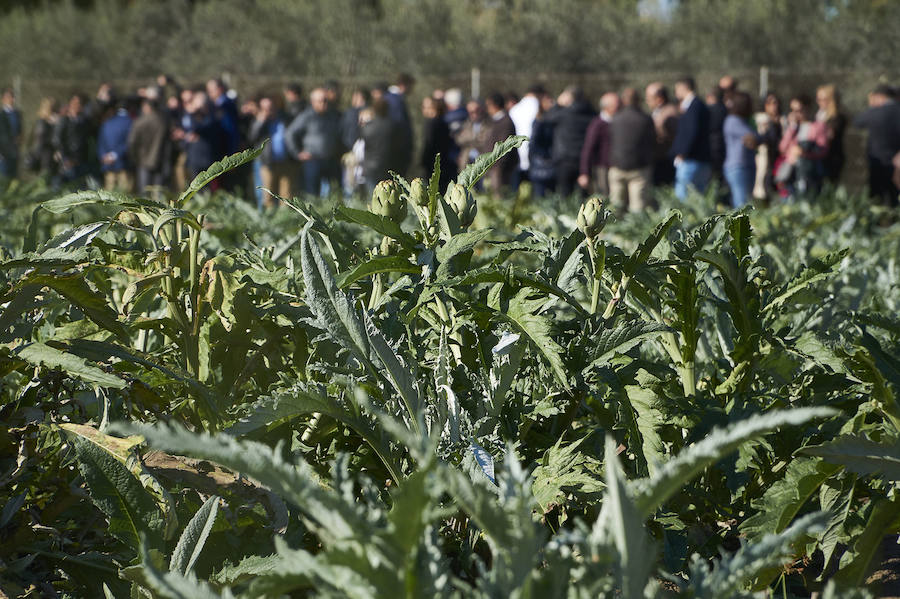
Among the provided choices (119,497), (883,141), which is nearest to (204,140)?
(883,141)

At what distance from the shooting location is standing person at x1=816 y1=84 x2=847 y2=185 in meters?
Result: 11.8

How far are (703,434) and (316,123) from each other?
38.5 feet

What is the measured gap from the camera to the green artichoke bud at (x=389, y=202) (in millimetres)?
2219

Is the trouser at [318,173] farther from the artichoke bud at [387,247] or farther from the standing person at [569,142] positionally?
the artichoke bud at [387,247]

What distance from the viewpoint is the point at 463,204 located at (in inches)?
85.4

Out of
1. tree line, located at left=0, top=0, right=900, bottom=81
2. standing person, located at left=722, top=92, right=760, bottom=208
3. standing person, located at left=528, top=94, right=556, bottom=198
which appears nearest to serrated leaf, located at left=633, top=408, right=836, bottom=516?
standing person, located at left=722, top=92, right=760, bottom=208

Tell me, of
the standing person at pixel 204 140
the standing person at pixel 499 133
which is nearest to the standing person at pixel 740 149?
the standing person at pixel 499 133

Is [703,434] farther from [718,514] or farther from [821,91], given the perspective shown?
[821,91]

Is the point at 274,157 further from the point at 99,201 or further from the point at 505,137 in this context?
the point at 99,201

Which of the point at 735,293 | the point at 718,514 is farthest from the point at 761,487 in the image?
the point at 735,293

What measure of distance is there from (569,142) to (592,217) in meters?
10.4

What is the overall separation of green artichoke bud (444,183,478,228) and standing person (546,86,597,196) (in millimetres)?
10006

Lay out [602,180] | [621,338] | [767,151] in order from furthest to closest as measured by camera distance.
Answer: [767,151], [602,180], [621,338]

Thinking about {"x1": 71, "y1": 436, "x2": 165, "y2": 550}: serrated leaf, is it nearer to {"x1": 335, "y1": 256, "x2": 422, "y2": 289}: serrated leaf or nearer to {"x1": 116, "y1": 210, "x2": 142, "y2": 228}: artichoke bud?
{"x1": 335, "y1": 256, "x2": 422, "y2": 289}: serrated leaf
